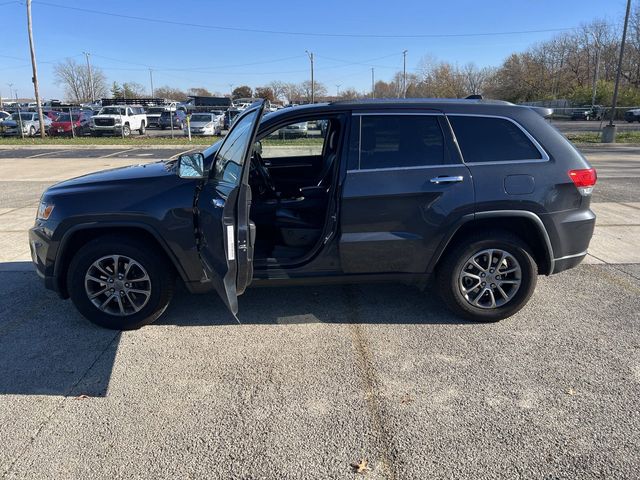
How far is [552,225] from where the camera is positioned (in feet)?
12.3

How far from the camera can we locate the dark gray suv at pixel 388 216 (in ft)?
11.8

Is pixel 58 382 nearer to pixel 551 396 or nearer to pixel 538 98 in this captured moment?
pixel 551 396

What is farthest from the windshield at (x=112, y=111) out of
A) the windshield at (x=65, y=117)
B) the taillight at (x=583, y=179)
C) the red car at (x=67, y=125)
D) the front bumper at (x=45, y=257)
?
the taillight at (x=583, y=179)

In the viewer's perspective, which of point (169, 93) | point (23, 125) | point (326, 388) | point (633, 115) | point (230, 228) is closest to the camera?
point (230, 228)

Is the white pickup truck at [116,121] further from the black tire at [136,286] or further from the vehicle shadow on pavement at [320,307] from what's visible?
the black tire at [136,286]

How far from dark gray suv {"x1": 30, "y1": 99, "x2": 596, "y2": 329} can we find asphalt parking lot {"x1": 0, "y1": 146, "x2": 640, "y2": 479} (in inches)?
14.7

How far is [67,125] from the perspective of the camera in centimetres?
2948

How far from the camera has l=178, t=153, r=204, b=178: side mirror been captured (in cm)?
339

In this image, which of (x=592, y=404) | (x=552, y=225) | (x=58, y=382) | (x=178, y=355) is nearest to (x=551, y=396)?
(x=592, y=404)

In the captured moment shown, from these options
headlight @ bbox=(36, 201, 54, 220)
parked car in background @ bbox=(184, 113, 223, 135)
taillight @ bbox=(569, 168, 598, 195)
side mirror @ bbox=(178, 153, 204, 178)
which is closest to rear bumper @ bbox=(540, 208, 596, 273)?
taillight @ bbox=(569, 168, 598, 195)

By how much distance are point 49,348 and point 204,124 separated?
25957 mm

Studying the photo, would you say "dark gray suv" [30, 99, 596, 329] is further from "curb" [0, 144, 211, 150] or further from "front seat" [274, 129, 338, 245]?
"curb" [0, 144, 211, 150]

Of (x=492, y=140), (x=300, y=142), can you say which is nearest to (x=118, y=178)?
(x=300, y=142)

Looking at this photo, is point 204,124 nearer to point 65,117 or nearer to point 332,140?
point 65,117
